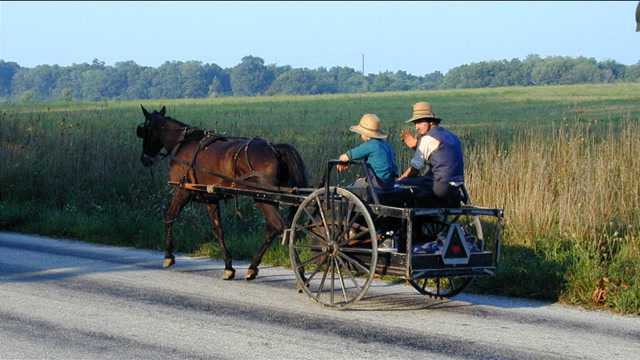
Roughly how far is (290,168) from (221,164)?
3.10 feet

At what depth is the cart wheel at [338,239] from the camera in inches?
376

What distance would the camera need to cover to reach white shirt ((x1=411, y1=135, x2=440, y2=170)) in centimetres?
987

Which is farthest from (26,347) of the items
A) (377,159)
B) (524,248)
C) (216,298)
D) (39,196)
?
(39,196)

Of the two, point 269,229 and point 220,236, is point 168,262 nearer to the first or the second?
point 220,236

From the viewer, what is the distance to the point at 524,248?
12266mm

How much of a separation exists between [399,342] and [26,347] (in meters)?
2.87

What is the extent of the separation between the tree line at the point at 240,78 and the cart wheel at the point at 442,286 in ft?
382

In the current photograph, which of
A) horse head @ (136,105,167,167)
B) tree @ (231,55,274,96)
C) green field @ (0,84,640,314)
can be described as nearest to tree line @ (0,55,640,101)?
tree @ (231,55,274,96)

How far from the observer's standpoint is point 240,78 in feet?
493

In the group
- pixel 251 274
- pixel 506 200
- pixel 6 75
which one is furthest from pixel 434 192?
pixel 6 75

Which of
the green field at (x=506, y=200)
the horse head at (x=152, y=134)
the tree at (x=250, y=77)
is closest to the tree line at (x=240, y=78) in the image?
the tree at (x=250, y=77)

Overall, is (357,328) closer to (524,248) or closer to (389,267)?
(389,267)

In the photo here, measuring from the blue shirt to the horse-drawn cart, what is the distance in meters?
0.34

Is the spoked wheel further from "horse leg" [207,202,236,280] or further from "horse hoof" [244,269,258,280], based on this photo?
"horse leg" [207,202,236,280]
